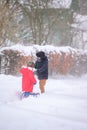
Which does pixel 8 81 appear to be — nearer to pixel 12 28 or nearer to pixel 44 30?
pixel 12 28

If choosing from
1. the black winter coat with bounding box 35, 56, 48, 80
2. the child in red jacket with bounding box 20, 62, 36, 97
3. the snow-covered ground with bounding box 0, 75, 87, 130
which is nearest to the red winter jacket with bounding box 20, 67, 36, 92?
the child in red jacket with bounding box 20, 62, 36, 97

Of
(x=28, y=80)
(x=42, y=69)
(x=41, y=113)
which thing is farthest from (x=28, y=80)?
(x=41, y=113)

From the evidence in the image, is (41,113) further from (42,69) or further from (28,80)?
(42,69)

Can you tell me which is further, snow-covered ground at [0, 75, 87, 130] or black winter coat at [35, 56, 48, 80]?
black winter coat at [35, 56, 48, 80]

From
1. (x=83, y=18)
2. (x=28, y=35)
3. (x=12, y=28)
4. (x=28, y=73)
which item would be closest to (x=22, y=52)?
(x=28, y=73)

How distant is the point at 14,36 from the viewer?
741 inches

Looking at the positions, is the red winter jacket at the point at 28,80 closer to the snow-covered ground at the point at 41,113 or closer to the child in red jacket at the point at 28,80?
the child in red jacket at the point at 28,80

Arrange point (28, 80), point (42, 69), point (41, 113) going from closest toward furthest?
1. point (41, 113)
2. point (28, 80)
3. point (42, 69)

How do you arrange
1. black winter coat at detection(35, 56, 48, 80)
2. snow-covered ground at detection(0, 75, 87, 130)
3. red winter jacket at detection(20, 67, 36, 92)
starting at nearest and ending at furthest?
snow-covered ground at detection(0, 75, 87, 130)
red winter jacket at detection(20, 67, 36, 92)
black winter coat at detection(35, 56, 48, 80)

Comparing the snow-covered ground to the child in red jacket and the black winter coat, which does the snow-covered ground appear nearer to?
the child in red jacket

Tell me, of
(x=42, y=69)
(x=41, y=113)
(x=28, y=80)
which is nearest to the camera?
(x=41, y=113)

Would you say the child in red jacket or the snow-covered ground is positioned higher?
the child in red jacket

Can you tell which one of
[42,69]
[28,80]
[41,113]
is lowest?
[41,113]

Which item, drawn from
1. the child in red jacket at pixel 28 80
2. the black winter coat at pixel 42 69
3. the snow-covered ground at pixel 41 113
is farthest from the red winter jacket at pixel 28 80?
the black winter coat at pixel 42 69
